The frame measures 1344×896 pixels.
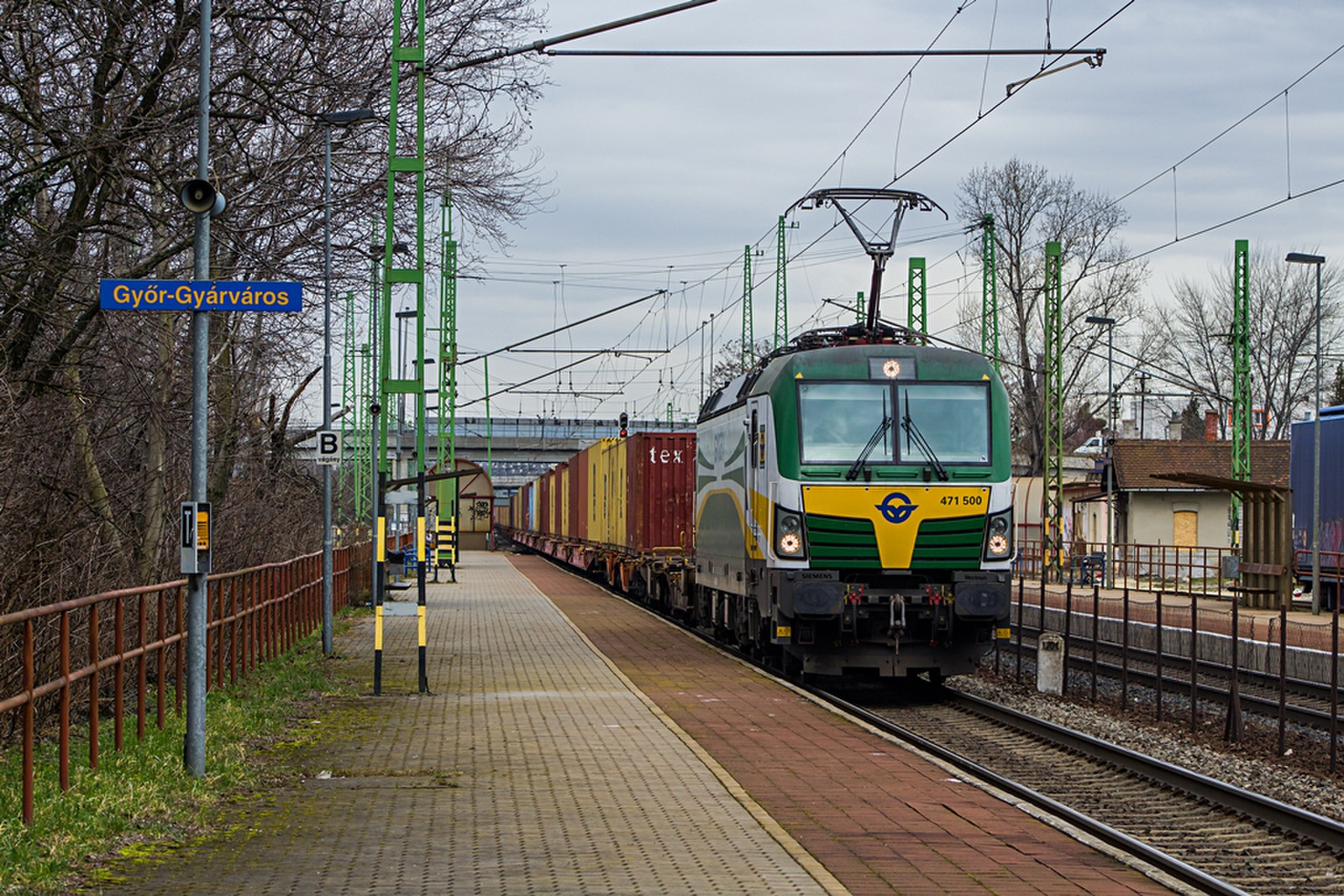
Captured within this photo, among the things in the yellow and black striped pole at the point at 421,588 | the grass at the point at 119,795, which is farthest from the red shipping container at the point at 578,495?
the grass at the point at 119,795

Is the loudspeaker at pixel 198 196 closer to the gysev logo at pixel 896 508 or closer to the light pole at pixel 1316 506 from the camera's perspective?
the gysev logo at pixel 896 508

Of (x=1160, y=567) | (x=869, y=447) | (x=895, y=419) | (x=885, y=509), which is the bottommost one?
(x=1160, y=567)

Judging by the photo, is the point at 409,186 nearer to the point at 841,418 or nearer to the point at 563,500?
the point at 841,418

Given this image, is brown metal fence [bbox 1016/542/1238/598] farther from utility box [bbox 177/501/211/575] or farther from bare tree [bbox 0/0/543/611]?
utility box [bbox 177/501/211/575]

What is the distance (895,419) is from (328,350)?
27.8ft

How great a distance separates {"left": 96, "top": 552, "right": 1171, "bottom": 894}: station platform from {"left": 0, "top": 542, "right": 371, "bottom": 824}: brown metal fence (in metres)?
1.09

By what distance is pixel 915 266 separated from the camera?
4147 cm

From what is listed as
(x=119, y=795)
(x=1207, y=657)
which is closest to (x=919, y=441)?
(x=1207, y=657)

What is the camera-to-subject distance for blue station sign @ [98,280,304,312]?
380 inches

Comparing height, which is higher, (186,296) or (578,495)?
(186,296)

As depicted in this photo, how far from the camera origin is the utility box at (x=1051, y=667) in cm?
1681

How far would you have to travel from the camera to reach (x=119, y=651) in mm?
10055

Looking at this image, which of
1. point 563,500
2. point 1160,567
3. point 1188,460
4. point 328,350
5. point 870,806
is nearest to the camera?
point 870,806

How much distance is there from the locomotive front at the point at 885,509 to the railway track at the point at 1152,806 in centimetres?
142
